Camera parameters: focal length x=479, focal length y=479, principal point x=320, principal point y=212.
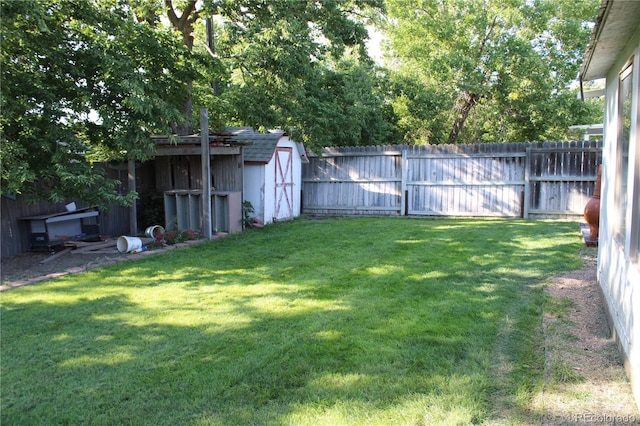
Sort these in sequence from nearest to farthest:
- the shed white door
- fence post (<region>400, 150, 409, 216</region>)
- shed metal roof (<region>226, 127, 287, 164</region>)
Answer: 1. shed metal roof (<region>226, 127, 287, 164</region>)
2. the shed white door
3. fence post (<region>400, 150, 409, 216</region>)

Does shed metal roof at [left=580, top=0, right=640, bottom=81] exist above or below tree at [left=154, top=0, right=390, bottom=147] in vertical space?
below

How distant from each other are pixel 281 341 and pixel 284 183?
9.20m

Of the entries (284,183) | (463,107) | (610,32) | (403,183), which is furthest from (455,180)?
(610,32)

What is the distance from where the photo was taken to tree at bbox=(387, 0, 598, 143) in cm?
1894

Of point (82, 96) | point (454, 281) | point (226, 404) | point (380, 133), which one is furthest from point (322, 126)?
point (226, 404)

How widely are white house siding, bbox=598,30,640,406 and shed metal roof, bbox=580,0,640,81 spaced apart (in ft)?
0.24

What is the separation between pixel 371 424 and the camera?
8.96 ft

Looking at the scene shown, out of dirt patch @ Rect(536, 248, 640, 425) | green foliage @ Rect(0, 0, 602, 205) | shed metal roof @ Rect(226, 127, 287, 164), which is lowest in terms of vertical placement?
dirt patch @ Rect(536, 248, 640, 425)

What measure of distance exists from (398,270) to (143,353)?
3789 mm

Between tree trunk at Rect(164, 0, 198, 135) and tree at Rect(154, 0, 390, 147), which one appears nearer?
tree at Rect(154, 0, 390, 147)

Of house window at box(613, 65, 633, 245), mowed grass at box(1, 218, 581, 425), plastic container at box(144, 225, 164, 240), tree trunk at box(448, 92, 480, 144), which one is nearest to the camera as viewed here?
mowed grass at box(1, 218, 581, 425)

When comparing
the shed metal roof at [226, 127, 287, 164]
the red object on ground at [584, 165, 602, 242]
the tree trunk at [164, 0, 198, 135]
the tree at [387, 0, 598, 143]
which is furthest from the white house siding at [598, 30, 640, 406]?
the tree at [387, 0, 598, 143]

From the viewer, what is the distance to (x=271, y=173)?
477 inches

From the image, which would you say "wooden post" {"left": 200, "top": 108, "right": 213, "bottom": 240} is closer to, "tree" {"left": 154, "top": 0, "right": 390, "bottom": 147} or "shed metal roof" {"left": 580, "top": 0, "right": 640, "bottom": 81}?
"tree" {"left": 154, "top": 0, "right": 390, "bottom": 147}
